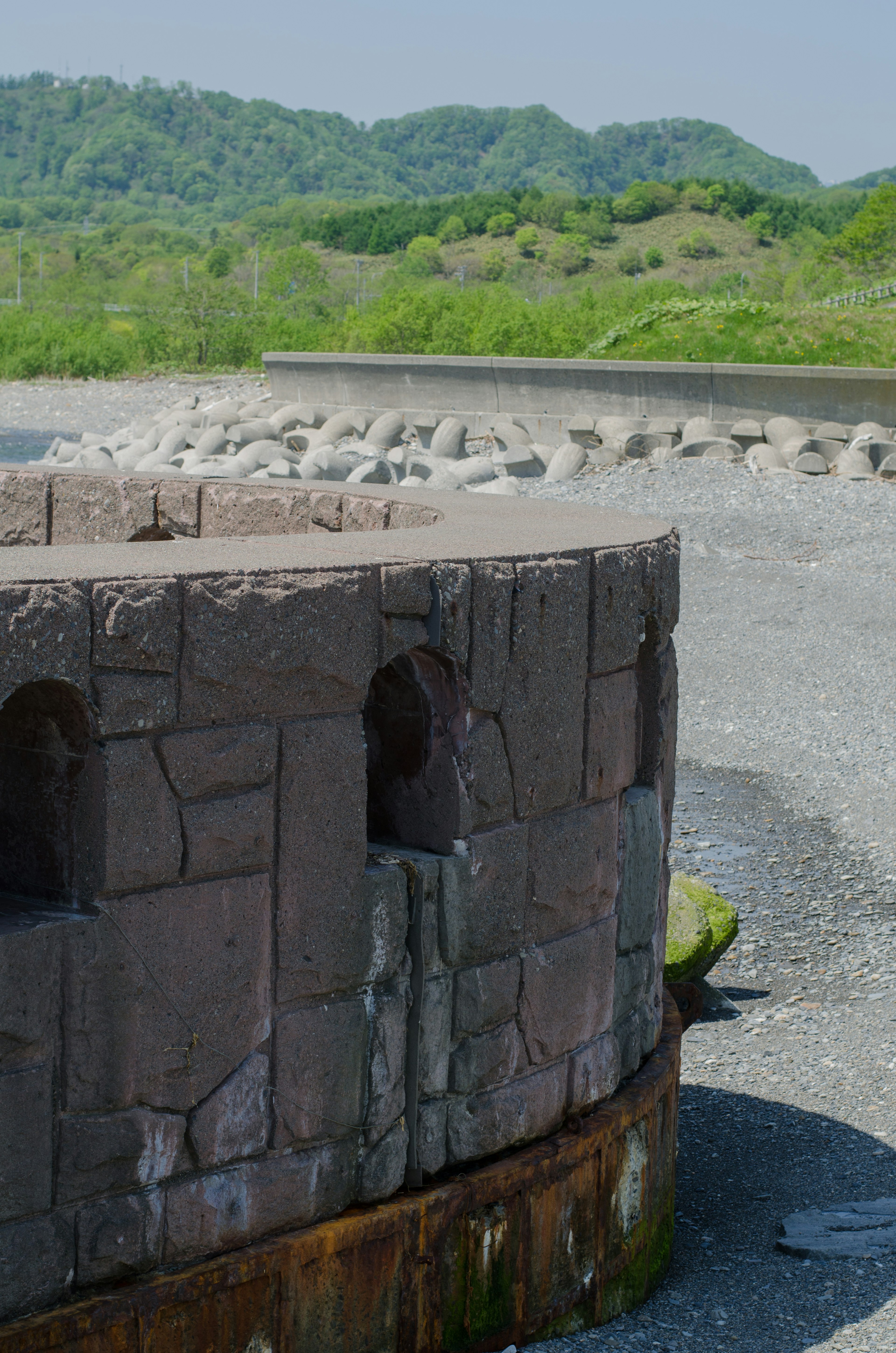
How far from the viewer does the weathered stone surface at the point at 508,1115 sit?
9.53ft

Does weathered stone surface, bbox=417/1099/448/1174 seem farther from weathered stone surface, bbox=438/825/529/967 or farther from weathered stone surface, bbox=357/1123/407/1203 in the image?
weathered stone surface, bbox=438/825/529/967

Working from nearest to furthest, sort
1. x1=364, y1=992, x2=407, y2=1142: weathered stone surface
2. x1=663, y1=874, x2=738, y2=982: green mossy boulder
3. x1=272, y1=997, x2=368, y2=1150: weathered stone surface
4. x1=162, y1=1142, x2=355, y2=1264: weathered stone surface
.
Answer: x1=162, y1=1142, x2=355, y2=1264: weathered stone surface < x1=272, y1=997, x2=368, y2=1150: weathered stone surface < x1=364, y1=992, x2=407, y2=1142: weathered stone surface < x1=663, y1=874, x2=738, y2=982: green mossy boulder

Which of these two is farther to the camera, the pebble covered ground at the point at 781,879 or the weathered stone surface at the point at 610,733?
the pebble covered ground at the point at 781,879

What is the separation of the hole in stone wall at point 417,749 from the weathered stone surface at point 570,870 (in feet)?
0.76

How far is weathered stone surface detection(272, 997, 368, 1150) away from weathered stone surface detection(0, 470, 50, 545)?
7.01ft

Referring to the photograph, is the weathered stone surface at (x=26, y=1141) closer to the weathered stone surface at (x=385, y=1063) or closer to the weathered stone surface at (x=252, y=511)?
the weathered stone surface at (x=385, y=1063)

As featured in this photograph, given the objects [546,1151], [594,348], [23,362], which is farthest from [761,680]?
[23,362]

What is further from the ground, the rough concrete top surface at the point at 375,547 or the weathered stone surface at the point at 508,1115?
the rough concrete top surface at the point at 375,547

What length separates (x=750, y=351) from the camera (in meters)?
19.3

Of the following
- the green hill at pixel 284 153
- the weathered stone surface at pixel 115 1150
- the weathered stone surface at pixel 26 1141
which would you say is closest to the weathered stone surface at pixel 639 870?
the weathered stone surface at pixel 115 1150

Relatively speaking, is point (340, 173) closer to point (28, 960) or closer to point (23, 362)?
point (23, 362)

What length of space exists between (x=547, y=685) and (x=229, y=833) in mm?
822

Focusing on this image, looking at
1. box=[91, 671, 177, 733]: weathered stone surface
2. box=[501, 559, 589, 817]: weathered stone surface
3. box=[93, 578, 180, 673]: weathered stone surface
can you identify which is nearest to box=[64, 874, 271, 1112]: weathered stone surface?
box=[91, 671, 177, 733]: weathered stone surface

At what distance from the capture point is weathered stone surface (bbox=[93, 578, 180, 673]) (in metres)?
2.26
